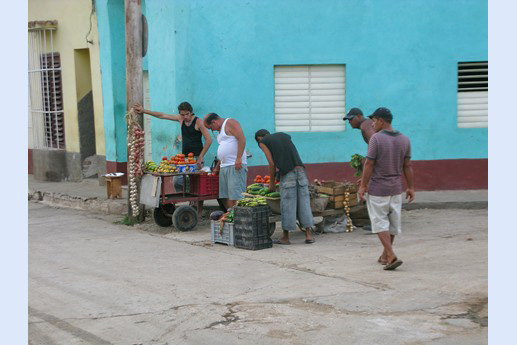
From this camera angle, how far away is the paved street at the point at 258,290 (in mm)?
6617

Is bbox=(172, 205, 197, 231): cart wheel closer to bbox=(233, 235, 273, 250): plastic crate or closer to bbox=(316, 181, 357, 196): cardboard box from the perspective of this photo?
bbox=(233, 235, 273, 250): plastic crate

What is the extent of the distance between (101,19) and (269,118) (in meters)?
4.94

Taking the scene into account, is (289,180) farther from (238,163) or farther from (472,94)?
(472,94)

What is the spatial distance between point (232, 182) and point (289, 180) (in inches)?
56.6

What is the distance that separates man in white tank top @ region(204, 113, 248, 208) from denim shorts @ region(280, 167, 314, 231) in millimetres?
1267

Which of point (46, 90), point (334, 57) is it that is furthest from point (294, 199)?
point (46, 90)

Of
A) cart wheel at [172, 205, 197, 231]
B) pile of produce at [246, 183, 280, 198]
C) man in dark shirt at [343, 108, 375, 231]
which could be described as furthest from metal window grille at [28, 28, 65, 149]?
man in dark shirt at [343, 108, 375, 231]

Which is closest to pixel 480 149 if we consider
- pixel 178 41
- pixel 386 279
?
pixel 178 41

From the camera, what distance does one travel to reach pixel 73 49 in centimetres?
1775

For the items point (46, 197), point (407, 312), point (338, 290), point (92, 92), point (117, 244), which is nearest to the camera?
point (407, 312)

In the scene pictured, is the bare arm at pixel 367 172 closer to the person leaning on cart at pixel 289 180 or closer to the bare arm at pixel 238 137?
the person leaning on cart at pixel 289 180

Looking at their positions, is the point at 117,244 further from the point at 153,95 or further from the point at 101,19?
the point at 101,19

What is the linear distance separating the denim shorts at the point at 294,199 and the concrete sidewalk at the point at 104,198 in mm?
3253

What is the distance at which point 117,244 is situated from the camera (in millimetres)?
10938
